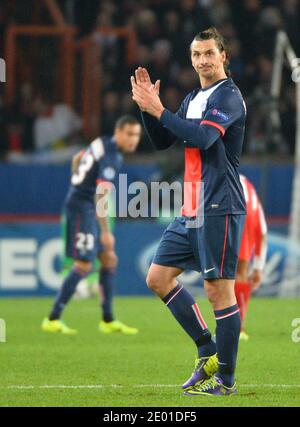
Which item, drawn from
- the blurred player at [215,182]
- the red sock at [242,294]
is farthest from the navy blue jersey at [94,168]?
the blurred player at [215,182]

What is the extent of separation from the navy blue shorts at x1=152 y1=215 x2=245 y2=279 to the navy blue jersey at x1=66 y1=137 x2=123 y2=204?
4236mm

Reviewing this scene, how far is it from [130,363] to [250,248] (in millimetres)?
2082

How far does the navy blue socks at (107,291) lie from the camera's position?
36.7 ft

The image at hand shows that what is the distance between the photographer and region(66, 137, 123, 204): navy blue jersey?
11109mm

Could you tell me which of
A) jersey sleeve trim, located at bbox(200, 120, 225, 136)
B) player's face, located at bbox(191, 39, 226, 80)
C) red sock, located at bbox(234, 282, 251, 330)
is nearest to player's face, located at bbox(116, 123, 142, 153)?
red sock, located at bbox(234, 282, 251, 330)

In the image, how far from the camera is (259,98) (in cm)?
1580

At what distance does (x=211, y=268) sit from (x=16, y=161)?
9679 millimetres

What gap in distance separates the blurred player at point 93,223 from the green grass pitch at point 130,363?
0.30 m

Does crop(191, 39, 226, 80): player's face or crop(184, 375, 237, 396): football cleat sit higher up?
crop(191, 39, 226, 80): player's face

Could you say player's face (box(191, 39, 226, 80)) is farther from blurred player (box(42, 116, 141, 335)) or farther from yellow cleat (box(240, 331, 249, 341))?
blurred player (box(42, 116, 141, 335))
